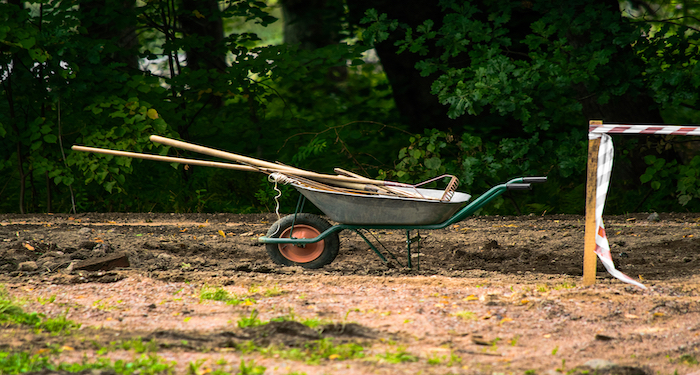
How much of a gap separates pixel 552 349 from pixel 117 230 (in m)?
4.53

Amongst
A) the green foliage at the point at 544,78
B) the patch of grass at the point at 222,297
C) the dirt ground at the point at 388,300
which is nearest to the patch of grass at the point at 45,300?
the dirt ground at the point at 388,300

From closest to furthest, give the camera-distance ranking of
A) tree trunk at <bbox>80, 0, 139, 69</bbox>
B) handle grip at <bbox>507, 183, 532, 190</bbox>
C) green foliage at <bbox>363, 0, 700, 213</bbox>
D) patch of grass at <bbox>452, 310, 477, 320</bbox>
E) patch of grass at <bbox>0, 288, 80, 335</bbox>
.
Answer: patch of grass at <bbox>0, 288, 80, 335</bbox>
patch of grass at <bbox>452, 310, 477, 320</bbox>
handle grip at <bbox>507, 183, 532, 190</bbox>
green foliage at <bbox>363, 0, 700, 213</bbox>
tree trunk at <bbox>80, 0, 139, 69</bbox>

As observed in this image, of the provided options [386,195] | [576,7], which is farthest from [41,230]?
[576,7]

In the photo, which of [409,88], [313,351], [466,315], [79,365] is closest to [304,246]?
[466,315]

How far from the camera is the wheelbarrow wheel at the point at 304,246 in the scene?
14.6ft

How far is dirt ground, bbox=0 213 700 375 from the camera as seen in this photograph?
2572 mm

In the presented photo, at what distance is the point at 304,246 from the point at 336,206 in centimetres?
47

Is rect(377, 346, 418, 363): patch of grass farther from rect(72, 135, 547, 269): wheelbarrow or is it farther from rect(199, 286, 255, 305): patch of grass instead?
rect(72, 135, 547, 269): wheelbarrow

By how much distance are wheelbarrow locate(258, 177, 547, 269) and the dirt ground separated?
0.63ft

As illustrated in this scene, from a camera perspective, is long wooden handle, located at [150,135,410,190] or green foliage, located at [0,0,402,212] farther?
green foliage, located at [0,0,402,212]

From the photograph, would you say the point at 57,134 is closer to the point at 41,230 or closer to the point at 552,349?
the point at 41,230

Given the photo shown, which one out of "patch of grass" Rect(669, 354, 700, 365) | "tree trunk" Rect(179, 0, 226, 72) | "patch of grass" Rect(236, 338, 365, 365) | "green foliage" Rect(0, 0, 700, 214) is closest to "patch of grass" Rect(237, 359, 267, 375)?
"patch of grass" Rect(236, 338, 365, 365)

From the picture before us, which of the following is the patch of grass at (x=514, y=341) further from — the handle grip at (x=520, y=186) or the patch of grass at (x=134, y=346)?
the patch of grass at (x=134, y=346)

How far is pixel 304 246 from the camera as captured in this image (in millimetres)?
4539
